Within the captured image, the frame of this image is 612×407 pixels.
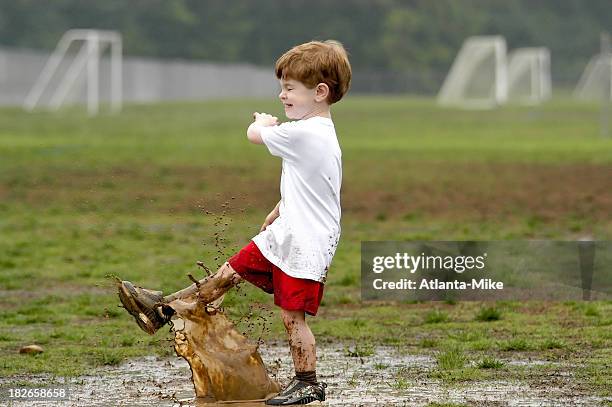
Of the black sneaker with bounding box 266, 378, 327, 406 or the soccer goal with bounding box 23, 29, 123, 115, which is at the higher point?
the soccer goal with bounding box 23, 29, 123, 115

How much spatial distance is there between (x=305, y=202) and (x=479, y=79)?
6280cm

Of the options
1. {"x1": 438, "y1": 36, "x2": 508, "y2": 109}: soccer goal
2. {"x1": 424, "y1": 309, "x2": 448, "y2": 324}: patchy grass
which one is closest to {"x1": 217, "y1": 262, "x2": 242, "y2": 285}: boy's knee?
{"x1": 424, "y1": 309, "x2": 448, "y2": 324}: patchy grass

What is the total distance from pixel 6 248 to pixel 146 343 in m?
5.67

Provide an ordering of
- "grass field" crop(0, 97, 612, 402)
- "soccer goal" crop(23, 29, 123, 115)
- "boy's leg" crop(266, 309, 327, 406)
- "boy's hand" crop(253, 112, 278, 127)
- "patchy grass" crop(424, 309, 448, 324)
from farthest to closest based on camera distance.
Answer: "soccer goal" crop(23, 29, 123, 115), "patchy grass" crop(424, 309, 448, 324), "grass field" crop(0, 97, 612, 402), "boy's hand" crop(253, 112, 278, 127), "boy's leg" crop(266, 309, 327, 406)

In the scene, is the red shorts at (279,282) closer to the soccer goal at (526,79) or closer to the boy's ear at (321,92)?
the boy's ear at (321,92)

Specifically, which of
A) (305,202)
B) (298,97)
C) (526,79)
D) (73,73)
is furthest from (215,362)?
(526,79)

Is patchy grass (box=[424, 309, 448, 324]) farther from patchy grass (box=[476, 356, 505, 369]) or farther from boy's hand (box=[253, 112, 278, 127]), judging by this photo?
boy's hand (box=[253, 112, 278, 127])

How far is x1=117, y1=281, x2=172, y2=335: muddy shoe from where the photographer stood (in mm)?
6289

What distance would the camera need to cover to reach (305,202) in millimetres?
6059

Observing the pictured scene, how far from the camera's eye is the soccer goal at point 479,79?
6475cm

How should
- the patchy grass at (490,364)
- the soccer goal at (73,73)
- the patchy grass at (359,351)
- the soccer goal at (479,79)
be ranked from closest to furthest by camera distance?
the patchy grass at (490,364) < the patchy grass at (359,351) < the soccer goal at (73,73) < the soccer goal at (479,79)

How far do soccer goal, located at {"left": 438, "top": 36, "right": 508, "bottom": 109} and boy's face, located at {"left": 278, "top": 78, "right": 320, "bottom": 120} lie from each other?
5761cm

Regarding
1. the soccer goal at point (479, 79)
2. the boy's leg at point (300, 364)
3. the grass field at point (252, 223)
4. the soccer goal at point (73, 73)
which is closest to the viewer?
the boy's leg at point (300, 364)

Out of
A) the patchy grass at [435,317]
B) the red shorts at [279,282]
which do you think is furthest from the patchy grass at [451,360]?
the red shorts at [279,282]
